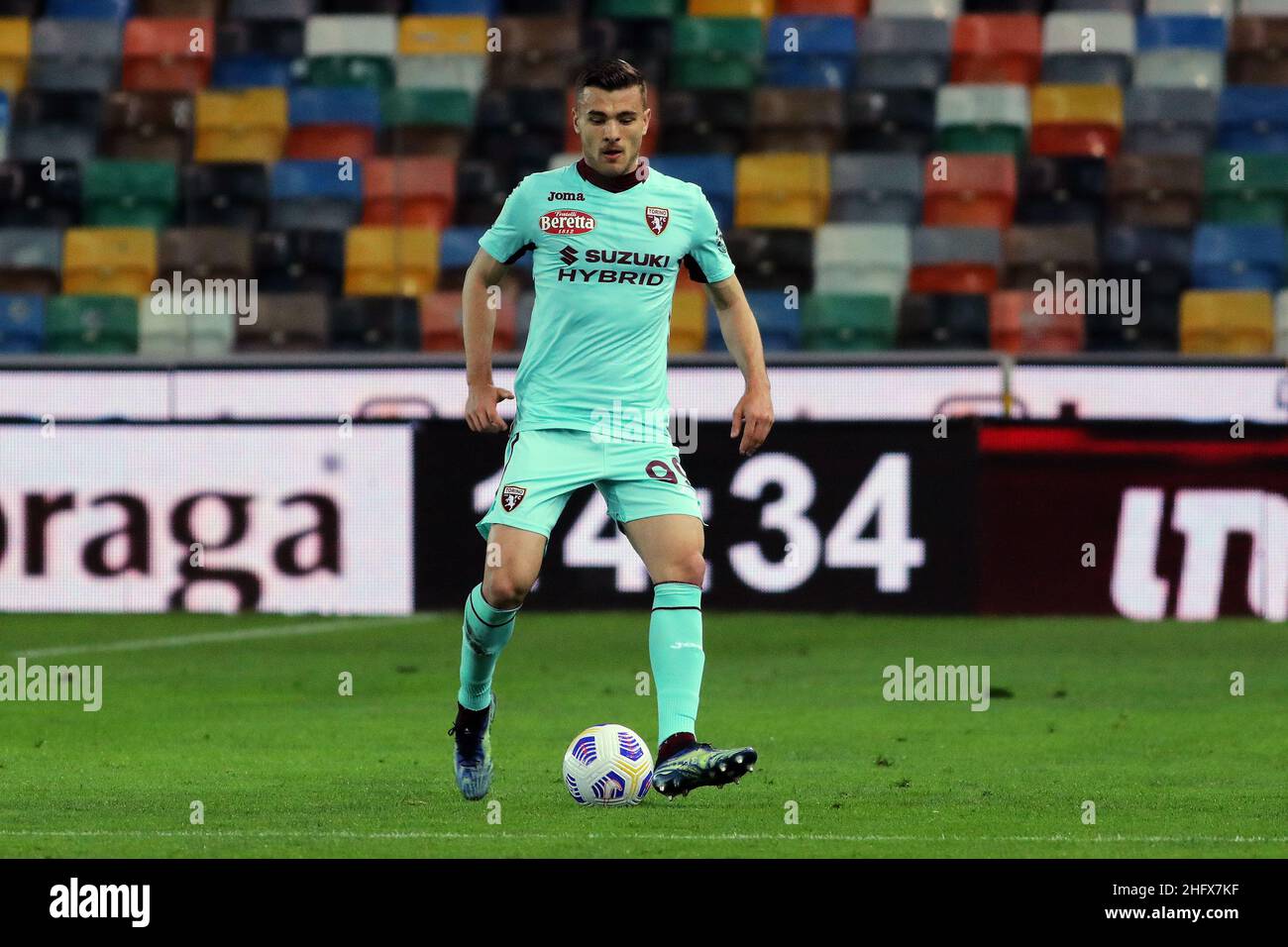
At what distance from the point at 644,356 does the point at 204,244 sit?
39.5ft

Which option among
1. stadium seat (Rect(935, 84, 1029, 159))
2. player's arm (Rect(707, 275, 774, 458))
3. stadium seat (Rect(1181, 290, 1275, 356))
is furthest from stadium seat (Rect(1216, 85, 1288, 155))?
player's arm (Rect(707, 275, 774, 458))

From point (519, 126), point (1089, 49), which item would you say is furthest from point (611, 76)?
point (1089, 49)

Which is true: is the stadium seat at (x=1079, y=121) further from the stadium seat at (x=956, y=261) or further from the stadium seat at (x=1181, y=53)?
the stadium seat at (x=956, y=261)

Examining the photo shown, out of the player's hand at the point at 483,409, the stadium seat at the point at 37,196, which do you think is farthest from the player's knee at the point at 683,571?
the stadium seat at the point at 37,196

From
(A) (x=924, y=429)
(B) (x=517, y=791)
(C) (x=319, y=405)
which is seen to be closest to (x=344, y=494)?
(C) (x=319, y=405)

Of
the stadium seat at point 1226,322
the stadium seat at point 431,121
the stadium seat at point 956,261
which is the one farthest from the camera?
the stadium seat at point 431,121

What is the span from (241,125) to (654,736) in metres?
11.7

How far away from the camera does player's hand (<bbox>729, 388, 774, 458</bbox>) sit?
696 centimetres

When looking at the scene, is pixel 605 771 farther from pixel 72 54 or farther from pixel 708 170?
pixel 72 54

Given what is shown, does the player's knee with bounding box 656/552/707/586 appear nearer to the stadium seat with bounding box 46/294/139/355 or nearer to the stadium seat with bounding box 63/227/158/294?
the stadium seat with bounding box 46/294/139/355

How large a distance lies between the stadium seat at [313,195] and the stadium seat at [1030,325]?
5.18 m

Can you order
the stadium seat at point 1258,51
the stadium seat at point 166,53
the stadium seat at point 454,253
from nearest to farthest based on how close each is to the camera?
the stadium seat at point 454,253 → the stadium seat at point 1258,51 → the stadium seat at point 166,53

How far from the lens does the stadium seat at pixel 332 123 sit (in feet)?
64.1

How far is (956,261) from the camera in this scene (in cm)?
1805
